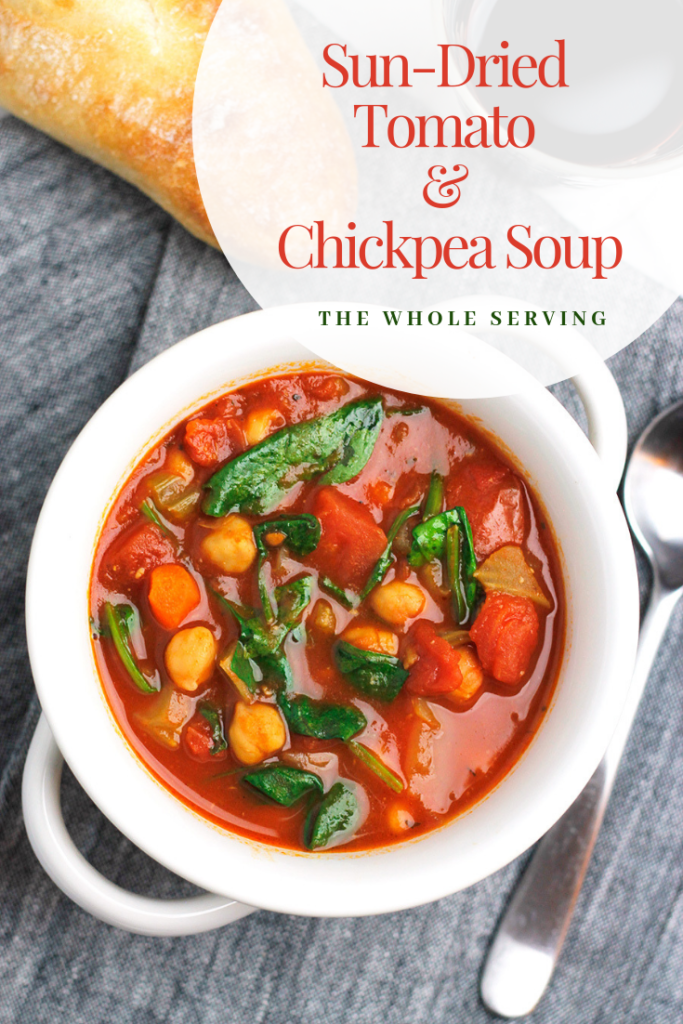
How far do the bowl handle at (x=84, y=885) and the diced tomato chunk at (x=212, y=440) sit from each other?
2.44 feet

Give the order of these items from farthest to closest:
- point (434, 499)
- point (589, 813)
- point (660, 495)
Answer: point (660, 495)
point (589, 813)
point (434, 499)

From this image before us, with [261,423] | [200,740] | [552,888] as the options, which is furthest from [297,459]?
[552,888]

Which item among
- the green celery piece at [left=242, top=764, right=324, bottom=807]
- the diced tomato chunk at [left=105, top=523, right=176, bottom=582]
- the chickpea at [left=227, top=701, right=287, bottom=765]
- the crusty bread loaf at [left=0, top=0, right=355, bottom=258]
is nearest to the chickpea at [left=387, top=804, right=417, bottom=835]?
the green celery piece at [left=242, top=764, right=324, bottom=807]

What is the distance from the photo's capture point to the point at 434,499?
199cm

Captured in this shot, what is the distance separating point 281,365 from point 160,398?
11.3 inches

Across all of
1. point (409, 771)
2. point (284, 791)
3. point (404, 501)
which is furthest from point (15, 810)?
point (404, 501)

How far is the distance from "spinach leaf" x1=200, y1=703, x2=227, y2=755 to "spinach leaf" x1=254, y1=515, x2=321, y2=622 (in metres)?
0.24

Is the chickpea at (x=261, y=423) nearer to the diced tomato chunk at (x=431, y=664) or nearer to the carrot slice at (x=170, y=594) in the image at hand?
the carrot slice at (x=170, y=594)

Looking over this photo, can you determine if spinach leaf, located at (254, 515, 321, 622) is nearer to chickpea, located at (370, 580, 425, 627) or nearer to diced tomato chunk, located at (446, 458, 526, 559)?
chickpea, located at (370, 580, 425, 627)

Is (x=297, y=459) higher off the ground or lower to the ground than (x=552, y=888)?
higher

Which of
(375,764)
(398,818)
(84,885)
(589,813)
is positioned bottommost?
(589,813)

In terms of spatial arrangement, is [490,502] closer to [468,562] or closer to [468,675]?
[468,562]

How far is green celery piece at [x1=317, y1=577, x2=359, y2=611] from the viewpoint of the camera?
6.46ft

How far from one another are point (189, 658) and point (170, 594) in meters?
0.15
